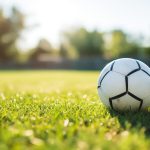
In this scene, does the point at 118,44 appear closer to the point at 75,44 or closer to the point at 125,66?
the point at 75,44

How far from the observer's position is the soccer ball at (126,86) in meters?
4.43

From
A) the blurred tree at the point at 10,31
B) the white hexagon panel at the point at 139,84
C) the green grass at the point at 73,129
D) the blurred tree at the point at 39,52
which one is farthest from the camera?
the blurred tree at the point at 39,52

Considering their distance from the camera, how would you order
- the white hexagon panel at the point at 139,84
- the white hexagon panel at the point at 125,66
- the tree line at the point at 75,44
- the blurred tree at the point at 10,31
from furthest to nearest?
the tree line at the point at 75,44
the blurred tree at the point at 10,31
the white hexagon panel at the point at 125,66
the white hexagon panel at the point at 139,84

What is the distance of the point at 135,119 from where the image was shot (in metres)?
3.97

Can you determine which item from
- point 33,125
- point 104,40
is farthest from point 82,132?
point 104,40

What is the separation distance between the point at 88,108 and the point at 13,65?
159ft

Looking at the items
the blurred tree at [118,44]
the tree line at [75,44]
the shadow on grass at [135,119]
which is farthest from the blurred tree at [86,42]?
the shadow on grass at [135,119]

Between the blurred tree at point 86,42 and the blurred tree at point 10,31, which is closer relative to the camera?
the blurred tree at point 10,31

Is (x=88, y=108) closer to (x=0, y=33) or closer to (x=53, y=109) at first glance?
(x=53, y=109)

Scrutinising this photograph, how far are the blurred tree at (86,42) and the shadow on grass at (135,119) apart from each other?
67.3 meters

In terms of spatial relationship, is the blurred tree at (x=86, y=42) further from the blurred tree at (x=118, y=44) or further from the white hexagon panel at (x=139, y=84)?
the white hexagon panel at (x=139, y=84)

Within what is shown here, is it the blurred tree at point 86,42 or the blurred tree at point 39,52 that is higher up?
the blurred tree at point 86,42

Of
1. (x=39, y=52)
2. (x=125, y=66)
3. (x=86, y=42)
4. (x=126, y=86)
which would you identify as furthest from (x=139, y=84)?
(x=86, y=42)

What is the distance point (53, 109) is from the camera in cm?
469
